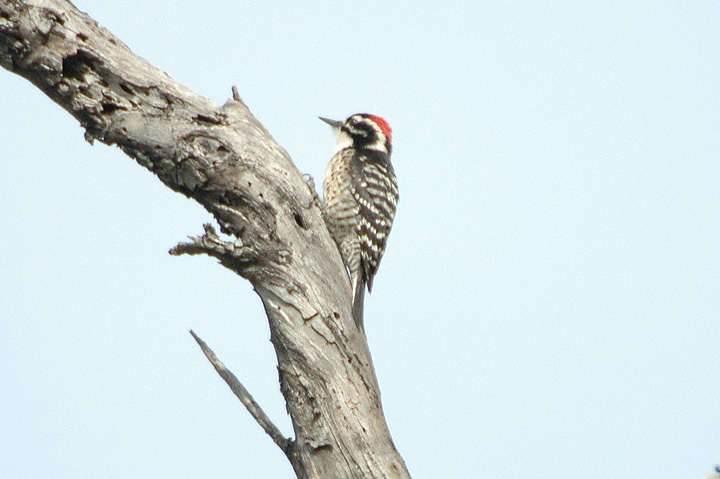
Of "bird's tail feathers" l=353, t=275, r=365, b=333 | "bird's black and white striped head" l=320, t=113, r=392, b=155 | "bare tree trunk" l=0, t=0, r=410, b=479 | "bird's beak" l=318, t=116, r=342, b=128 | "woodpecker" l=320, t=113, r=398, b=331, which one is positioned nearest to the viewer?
"bare tree trunk" l=0, t=0, r=410, b=479

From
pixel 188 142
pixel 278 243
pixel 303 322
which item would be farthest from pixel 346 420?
pixel 188 142

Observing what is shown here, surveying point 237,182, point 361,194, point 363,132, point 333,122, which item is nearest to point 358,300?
point 237,182

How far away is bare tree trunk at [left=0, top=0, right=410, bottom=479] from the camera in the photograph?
4.48m

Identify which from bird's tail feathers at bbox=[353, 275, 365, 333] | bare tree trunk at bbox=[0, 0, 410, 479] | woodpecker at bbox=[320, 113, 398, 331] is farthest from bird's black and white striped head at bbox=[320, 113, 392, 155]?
bare tree trunk at bbox=[0, 0, 410, 479]

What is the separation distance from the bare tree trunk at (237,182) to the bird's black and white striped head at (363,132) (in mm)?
2126

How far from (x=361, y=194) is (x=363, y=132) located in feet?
3.26

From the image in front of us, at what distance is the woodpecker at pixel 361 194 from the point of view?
5.76 metres

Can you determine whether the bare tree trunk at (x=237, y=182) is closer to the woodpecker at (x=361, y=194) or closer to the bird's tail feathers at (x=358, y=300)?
the bird's tail feathers at (x=358, y=300)

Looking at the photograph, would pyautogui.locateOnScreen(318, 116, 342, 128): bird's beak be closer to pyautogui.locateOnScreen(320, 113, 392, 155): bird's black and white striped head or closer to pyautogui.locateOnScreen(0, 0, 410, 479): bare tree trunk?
pyautogui.locateOnScreen(320, 113, 392, 155): bird's black and white striped head

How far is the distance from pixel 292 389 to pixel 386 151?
10.3 ft

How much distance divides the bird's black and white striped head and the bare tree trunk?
213 cm

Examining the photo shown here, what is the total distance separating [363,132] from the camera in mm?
7055

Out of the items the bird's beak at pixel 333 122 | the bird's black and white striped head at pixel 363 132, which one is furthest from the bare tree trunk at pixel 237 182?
the bird's beak at pixel 333 122

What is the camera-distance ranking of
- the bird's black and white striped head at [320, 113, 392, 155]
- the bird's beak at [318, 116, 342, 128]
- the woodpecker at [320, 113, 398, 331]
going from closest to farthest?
the woodpecker at [320, 113, 398, 331], the bird's black and white striped head at [320, 113, 392, 155], the bird's beak at [318, 116, 342, 128]
